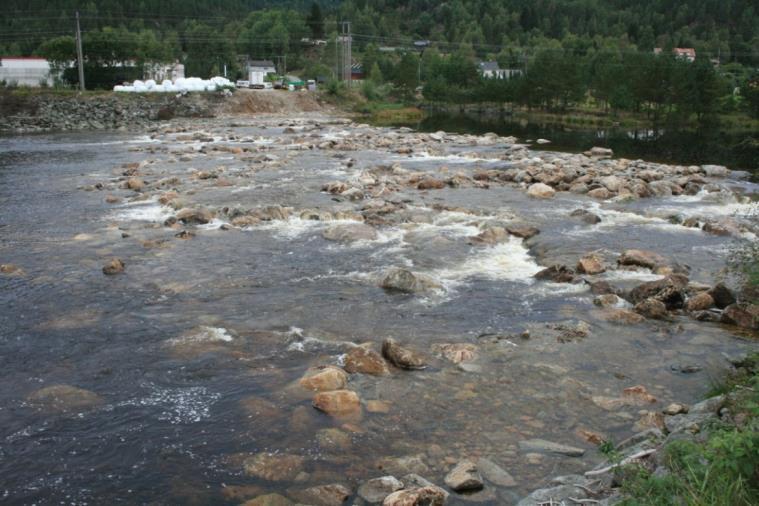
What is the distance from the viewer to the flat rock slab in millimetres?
9094

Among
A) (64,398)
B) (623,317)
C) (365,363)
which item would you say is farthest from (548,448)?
(64,398)

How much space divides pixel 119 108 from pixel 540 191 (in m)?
59.2

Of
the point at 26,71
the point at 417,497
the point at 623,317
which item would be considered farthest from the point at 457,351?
the point at 26,71

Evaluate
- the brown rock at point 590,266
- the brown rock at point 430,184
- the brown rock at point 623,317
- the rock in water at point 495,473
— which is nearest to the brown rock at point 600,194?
the brown rock at point 430,184

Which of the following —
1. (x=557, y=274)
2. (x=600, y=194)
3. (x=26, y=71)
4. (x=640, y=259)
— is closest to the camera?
(x=557, y=274)

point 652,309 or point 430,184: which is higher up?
point 430,184

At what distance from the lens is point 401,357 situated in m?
11.9

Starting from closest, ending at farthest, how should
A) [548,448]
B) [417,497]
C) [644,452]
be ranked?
[644,452] → [417,497] → [548,448]

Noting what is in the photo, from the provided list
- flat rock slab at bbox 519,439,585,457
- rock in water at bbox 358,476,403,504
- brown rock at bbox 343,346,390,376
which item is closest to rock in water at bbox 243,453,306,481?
rock in water at bbox 358,476,403,504

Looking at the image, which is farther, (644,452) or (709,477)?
(644,452)

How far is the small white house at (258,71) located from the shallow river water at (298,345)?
286ft

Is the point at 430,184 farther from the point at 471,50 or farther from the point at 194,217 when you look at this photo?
the point at 471,50

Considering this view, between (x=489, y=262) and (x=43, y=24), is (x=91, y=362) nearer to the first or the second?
(x=489, y=262)

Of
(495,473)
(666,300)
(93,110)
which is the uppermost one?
(93,110)
